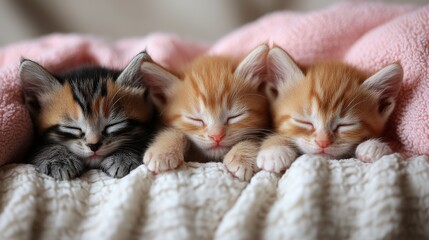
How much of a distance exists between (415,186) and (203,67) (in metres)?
0.63

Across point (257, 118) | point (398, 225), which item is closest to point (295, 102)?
point (257, 118)

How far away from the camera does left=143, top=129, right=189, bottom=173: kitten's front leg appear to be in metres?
0.98

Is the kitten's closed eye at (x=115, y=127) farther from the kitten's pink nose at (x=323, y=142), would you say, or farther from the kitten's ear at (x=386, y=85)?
the kitten's ear at (x=386, y=85)

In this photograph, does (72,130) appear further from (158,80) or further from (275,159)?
(275,159)

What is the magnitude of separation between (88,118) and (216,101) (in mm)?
332

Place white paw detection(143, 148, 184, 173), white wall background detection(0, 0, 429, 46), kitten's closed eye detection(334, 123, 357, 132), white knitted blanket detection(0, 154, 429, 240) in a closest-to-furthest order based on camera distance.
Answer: white knitted blanket detection(0, 154, 429, 240)
white paw detection(143, 148, 184, 173)
kitten's closed eye detection(334, 123, 357, 132)
white wall background detection(0, 0, 429, 46)

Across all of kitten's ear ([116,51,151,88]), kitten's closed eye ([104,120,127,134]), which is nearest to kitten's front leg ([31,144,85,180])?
kitten's closed eye ([104,120,127,134])

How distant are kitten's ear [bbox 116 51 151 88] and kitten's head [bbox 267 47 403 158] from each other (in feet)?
1.16

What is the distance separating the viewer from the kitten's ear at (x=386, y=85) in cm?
108

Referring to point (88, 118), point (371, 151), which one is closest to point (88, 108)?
point (88, 118)

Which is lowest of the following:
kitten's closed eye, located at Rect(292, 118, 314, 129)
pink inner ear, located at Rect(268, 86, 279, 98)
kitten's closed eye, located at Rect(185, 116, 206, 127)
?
kitten's closed eye, located at Rect(292, 118, 314, 129)

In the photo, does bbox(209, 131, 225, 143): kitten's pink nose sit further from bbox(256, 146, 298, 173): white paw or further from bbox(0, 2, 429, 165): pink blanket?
bbox(0, 2, 429, 165): pink blanket

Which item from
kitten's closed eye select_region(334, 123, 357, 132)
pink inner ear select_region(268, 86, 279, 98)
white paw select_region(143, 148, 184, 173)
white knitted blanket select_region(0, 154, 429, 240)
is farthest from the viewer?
pink inner ear select_region(268, 86, 279, 98)

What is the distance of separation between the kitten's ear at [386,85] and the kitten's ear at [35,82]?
0.82 meters
